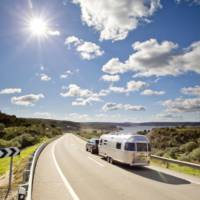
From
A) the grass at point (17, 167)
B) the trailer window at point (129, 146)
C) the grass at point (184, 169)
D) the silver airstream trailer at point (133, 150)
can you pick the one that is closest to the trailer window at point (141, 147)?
the silver airstream trailer at point (133, 150)

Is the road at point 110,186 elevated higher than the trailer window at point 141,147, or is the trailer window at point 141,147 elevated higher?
the trailer window at point 141,147

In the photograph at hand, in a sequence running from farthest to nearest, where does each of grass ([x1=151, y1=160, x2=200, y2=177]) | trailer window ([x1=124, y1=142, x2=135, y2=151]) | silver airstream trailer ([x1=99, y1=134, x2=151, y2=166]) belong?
trailer window ([x1=124, y1=142, x2=135, y2=151]) < silver airstream trailer ([x1=99, y1=134, x2=151, y2=166]) < grass ([x1=151, y1=160, x2=200, y2=177])

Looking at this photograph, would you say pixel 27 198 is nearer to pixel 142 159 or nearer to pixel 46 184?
pixel 46 184

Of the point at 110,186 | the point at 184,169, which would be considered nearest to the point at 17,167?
the point at 110,186

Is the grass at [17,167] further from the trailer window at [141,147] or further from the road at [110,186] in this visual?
the trailer window at [141,147]

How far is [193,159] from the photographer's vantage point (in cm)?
2530

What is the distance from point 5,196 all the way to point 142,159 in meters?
10.1

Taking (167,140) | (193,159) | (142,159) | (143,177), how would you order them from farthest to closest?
(167,140), (193,159), (142,159), (143,177)

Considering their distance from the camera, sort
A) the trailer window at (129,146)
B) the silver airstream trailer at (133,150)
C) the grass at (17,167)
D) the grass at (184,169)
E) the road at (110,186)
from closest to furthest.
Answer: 1. the road at (110,186)
2. the grass at (17,167)
3. the grass at (184,169)
4. the silver airstream trailer at (133,150)
5. the trailer window at (129,146)

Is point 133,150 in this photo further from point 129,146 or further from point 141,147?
point 141,147

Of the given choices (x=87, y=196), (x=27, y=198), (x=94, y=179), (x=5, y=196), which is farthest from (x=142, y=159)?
(x=27, y=198)

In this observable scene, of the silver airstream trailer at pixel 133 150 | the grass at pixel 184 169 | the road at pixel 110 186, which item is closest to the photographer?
the road at pixel 110 186

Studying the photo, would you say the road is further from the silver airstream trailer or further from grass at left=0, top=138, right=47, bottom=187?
the silver airstream trailer

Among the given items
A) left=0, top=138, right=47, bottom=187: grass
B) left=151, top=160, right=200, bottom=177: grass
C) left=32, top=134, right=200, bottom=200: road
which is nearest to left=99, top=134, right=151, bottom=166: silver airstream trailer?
left=32, top=134, right=200, bottom=200: road
